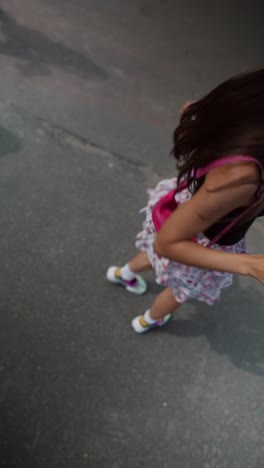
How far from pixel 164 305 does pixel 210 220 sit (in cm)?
87

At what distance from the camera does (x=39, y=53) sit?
330cm

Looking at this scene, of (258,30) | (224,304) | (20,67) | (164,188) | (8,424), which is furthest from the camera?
(258,30)

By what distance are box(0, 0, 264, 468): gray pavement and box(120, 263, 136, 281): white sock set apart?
13 cm

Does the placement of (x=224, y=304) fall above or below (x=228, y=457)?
above

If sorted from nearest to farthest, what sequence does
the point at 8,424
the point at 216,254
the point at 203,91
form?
the point at 216,254 → the point at 8,424 → the point at 203,91

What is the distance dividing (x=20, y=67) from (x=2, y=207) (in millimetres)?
1367

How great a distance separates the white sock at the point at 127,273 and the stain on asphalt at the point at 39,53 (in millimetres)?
1852

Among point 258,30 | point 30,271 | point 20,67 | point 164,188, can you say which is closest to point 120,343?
point 30,271

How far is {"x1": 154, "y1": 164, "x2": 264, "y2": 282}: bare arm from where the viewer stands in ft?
3.42

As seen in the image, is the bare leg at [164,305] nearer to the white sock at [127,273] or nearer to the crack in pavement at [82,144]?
the white sock at [127,273]

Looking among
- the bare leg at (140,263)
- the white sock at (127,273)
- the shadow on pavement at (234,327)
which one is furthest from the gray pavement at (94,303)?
the bare leg at (140,263)

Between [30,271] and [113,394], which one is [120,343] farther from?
[30,271]

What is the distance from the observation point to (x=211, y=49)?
3928 millimetres

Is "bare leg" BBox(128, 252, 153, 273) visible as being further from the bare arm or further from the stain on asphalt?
the stain on asphalt
